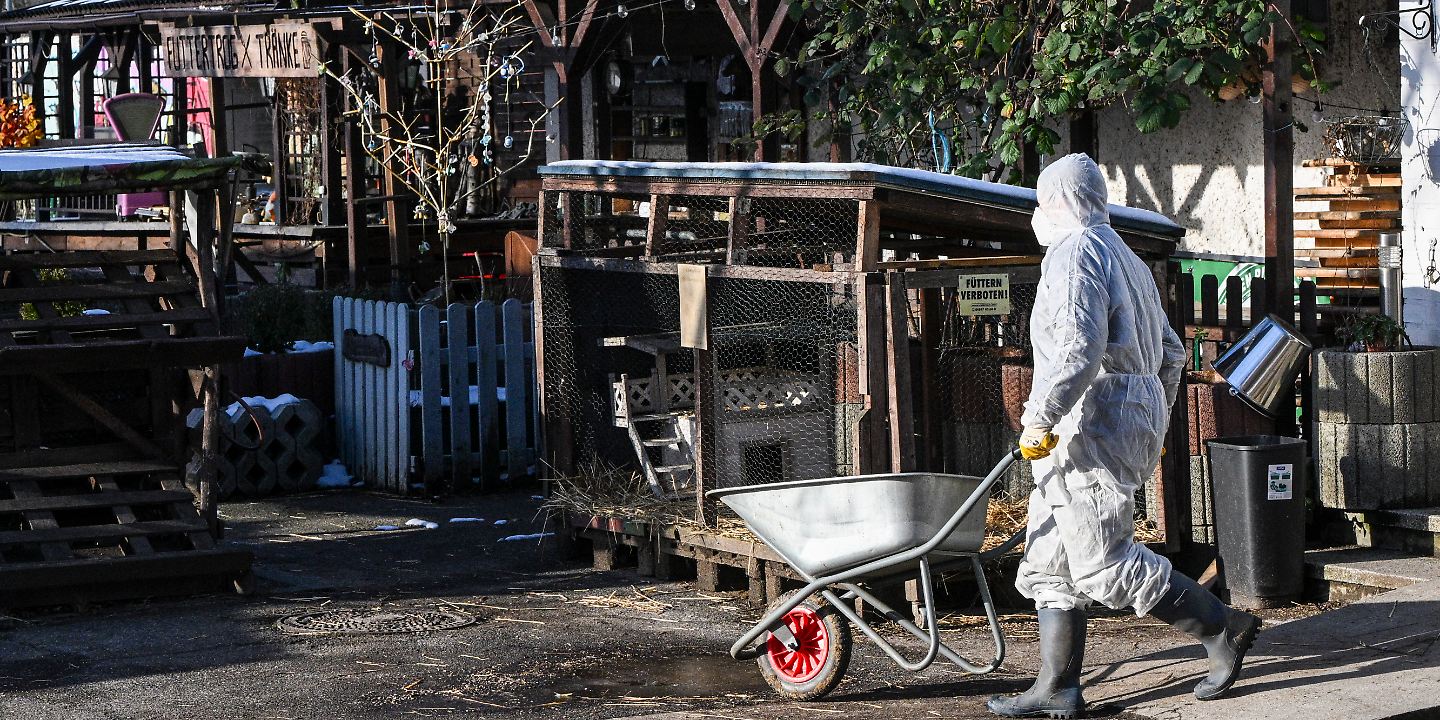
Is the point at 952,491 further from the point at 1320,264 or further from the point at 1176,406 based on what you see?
the point at 1320,264

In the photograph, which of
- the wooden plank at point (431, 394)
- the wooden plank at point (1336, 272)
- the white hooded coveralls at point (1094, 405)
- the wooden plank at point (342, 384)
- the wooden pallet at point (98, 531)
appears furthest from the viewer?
the wooden plank at point (1336, 272)

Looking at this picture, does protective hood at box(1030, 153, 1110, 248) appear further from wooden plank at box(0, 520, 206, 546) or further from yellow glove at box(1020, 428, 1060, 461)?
wooden plank at box(0, 520, 206, 546)

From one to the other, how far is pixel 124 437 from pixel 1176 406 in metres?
5.33

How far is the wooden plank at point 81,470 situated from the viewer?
8812mm

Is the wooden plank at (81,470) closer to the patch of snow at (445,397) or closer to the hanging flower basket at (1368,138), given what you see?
the patch of snow at (445,397)

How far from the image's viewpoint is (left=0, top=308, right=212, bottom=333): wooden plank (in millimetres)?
8789

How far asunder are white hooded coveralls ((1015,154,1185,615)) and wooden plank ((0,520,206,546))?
4567mm

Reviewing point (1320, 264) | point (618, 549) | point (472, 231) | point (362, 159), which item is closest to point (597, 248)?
point (618, 549)

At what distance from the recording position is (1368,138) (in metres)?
11.9

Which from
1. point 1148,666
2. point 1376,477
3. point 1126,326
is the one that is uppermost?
point 1126,326

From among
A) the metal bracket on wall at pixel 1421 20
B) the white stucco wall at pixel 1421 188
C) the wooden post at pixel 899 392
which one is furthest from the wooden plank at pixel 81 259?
the metal bracket on wall at pixel 1421 20

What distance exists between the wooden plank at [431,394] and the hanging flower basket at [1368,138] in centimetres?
627

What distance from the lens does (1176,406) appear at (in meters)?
8.24

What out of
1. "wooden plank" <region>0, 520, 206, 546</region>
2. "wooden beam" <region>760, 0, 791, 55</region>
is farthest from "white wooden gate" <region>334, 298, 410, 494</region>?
"wooden beam" <region>760, 0, 791, 55</region>
